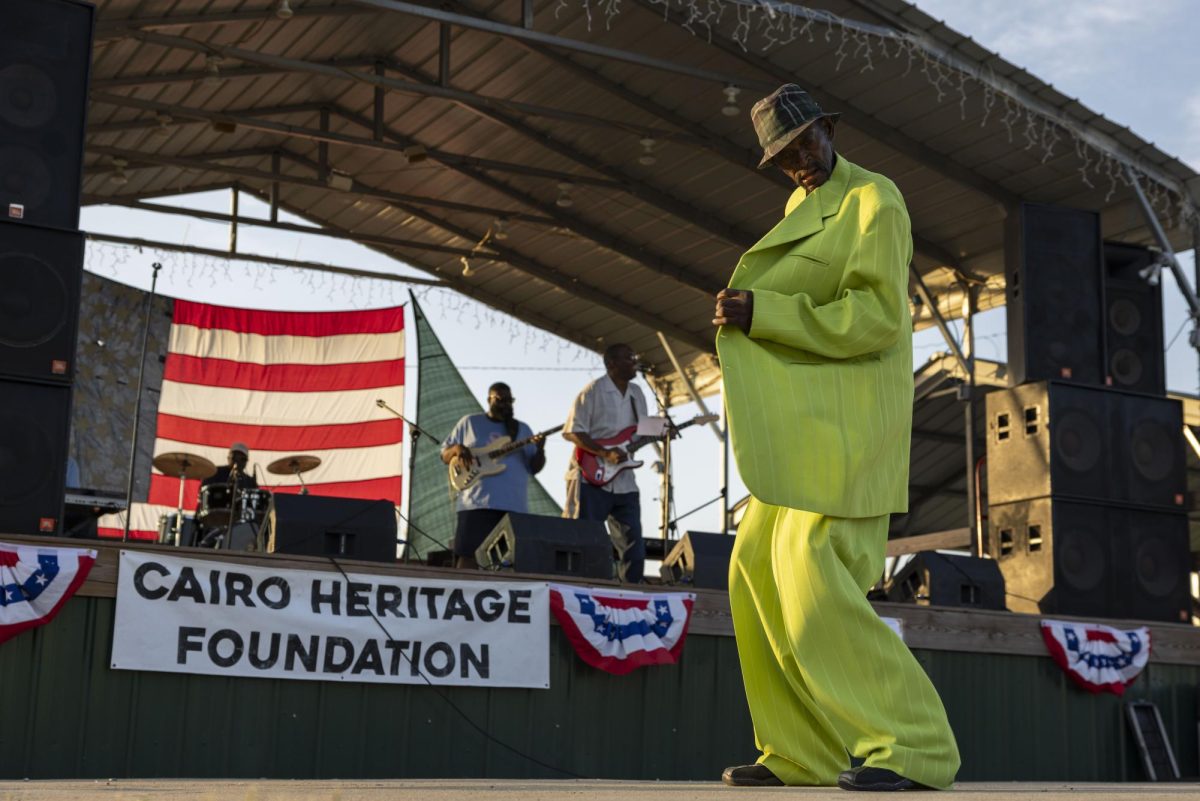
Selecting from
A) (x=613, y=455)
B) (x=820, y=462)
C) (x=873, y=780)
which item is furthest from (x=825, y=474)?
(x=613, y=455)

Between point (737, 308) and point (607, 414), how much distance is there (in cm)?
448

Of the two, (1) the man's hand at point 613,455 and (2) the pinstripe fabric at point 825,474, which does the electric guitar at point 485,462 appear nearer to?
(1) the man's hand at point 613,455

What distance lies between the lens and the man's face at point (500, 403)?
780 centimetres

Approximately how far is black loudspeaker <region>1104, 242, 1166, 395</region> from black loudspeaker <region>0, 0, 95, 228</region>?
5964 mm

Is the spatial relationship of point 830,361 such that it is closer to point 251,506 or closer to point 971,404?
point 251,506

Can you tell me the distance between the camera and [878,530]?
9.44 ft

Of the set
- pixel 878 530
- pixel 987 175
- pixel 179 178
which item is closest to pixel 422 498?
pixel 179 178

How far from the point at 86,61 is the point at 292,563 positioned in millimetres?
2121

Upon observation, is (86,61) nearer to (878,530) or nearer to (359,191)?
(878,530)

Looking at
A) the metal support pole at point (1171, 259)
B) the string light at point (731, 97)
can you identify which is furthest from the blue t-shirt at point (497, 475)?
the metal support pole at point (1171, 259)

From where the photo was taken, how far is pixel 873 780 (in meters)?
2.49

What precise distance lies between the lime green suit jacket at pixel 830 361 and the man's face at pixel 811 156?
1.9 inches

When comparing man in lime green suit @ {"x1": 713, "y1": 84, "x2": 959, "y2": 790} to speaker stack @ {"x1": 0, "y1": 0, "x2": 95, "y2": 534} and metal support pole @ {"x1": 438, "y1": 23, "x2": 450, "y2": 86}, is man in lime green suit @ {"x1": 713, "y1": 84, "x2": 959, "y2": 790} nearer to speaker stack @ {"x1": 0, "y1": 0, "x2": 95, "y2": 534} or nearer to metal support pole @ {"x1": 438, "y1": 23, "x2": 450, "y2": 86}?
speaker stack @ {"x1": 0, "y1": 0, "x2": 95, "y2": 534}

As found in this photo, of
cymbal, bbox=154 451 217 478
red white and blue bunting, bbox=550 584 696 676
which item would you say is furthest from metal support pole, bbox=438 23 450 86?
red white and blue bunting, bbox=550 584 696 676
